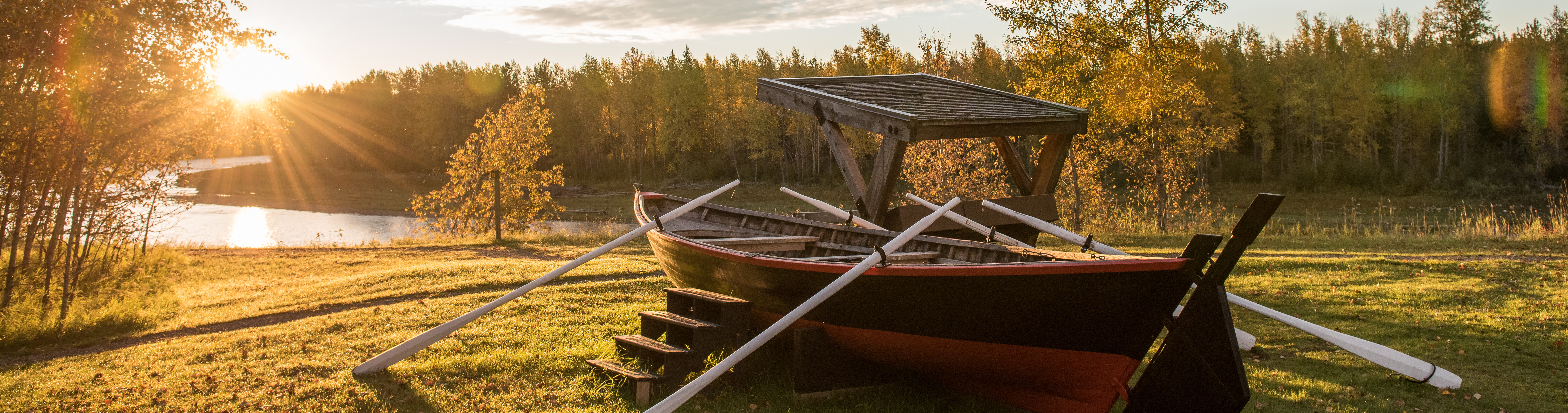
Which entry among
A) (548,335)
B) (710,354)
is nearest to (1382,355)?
(710,354)

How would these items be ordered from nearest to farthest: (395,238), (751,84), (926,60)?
(395,238) → (926,60) → (751,84)

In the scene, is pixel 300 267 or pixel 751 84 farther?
pixel 751 84

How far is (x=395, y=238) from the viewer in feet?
66.0

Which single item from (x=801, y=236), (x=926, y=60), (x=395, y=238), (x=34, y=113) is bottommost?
(x=395, y=238)

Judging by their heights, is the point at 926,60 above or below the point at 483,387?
above

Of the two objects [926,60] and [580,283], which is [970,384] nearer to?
[580,283]

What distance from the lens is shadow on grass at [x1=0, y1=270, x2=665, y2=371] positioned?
742 cm

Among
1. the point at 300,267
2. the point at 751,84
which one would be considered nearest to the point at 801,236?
the point at 300,267

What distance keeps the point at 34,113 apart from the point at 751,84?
43.9m

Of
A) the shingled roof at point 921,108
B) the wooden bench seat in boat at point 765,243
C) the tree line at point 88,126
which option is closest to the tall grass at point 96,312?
the tree line at point 88,126

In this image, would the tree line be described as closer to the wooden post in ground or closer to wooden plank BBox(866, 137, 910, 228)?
wooden plank BBox(866, 137, 910, 228)

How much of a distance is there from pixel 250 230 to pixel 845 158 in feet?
118

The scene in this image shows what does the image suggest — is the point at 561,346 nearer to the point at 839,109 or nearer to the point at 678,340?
the point at 678,340

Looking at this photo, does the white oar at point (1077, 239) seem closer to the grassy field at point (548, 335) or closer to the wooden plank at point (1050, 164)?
the grassy field at point (548, 335)
